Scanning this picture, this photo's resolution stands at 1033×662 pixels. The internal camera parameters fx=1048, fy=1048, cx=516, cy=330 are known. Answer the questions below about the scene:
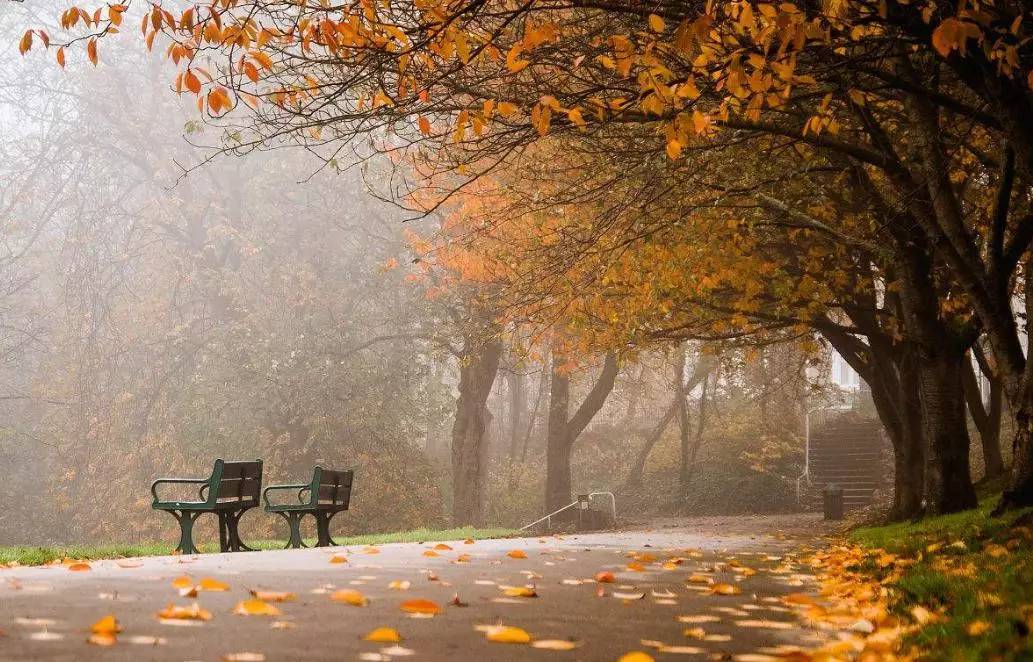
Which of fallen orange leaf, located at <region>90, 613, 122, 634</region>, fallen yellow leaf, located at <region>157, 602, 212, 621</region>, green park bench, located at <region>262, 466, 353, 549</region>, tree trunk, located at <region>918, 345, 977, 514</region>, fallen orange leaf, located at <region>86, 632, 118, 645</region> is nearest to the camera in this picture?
fallen orange leaf, located at <region>86, 632, 118, 645</region>

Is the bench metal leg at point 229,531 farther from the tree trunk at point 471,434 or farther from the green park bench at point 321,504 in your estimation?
the tree trunk at point 471,434

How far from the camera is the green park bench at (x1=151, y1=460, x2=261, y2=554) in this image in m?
12.1

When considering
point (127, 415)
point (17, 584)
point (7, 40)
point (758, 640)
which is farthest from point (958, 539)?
point (7, 40)

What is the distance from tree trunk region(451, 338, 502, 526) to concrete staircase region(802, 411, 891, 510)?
35.5ft

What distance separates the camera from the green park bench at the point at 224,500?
12.1 m

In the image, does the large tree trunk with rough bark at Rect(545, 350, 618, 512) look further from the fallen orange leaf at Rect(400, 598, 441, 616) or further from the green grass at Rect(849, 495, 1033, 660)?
the fallen orange leaf at Rect(400, 598, 441, 616)

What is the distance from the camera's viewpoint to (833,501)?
939 inches

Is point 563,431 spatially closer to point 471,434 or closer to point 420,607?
point 471,434

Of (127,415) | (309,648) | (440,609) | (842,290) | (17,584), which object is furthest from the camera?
(127,415)

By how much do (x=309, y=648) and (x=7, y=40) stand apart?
32571 mm

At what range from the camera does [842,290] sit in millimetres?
16984

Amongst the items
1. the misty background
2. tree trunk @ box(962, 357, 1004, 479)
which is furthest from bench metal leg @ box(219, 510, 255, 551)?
the misty background

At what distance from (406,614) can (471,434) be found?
2025 cm

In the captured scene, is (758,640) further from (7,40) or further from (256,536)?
(7,40)
